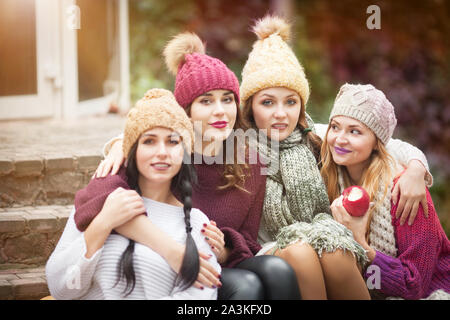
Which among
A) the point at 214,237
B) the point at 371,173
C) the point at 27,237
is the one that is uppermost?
the point at 371,173

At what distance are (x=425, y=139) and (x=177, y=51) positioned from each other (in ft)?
14.4

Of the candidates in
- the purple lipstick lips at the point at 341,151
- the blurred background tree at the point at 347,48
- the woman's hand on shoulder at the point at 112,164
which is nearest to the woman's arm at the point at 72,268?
the woman's hand on shoulder at the point at 112,164

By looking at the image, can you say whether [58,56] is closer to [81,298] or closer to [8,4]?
[8,4]

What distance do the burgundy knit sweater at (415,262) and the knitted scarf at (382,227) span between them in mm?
28

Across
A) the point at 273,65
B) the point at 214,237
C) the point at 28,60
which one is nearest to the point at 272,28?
the point at 273,65

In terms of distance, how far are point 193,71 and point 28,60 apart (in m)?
2.76

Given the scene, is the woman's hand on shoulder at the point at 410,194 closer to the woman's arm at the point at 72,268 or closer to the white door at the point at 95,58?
the woman's arm at the point at 72,268

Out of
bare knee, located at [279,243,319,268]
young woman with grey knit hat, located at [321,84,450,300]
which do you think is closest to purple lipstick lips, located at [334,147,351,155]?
young woman with grey knit hat, located at [321,84,450,300]

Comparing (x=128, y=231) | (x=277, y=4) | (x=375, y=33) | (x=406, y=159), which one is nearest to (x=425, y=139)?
(x=375, y=33)

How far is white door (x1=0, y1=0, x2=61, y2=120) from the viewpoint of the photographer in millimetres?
4902

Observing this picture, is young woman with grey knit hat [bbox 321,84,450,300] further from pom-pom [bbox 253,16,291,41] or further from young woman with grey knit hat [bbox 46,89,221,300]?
young woman with grey knit hat [bbox 46,89,221,300]

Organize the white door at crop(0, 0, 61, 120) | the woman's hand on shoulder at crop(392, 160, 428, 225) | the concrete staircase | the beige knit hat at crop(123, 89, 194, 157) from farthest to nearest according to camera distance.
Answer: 1. the white door at crop(0, 0, 61, 120)
2. the concrete staircase
3. the woman's hand on shoulder at crop(392, 160, 428, 225)
4. the beige knit hat at crop(123, 89, 194, 157)

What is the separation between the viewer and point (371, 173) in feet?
A: 9.57

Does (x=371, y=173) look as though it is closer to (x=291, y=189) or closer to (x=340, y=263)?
(x=291, y=189)
